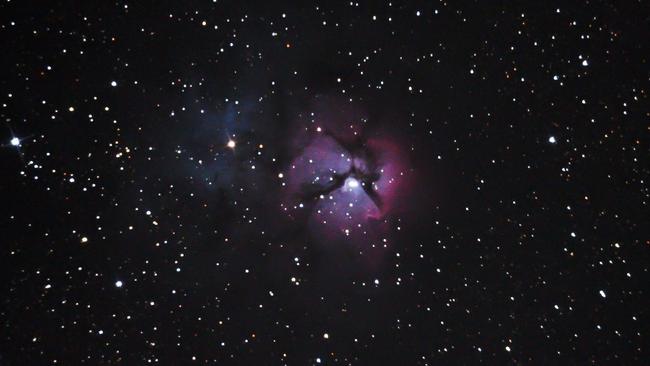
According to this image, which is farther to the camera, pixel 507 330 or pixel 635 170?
pixel 507 330

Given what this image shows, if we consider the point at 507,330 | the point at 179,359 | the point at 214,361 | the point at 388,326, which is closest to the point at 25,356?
the point at 179,359

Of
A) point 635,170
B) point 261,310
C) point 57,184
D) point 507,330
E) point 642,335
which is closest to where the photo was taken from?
point 635,170

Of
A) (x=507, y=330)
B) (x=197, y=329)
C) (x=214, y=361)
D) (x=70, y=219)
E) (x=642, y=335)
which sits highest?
(x=70, y=219)

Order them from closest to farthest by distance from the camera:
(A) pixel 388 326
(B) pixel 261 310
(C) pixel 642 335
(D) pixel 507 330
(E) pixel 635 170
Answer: (E) pixel 635 170 → (C) pixel 642 335 → (D) pixel 507 330 → (B) pixel 261 310 → (A) pixel 388 326

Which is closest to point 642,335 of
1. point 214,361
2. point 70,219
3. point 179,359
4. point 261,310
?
point 261,310

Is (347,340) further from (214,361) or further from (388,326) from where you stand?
(214,361)

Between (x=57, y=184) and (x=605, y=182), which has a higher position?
(x=57, y=184)

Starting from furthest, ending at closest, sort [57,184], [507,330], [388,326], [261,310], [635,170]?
[388,326] < [261,310] < [507,330] < [57,184] < [635,170]

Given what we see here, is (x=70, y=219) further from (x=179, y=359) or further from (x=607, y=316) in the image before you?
(x=607, y=316)

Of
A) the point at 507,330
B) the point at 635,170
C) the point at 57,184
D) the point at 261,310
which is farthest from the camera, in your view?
the point at 261,310
